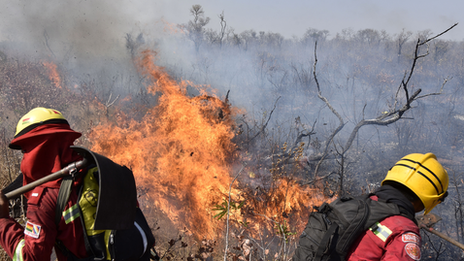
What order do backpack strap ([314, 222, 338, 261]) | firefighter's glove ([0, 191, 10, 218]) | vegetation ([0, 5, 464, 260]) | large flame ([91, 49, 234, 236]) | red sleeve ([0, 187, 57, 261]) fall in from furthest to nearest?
large flame ([91, 49, 234, 236])
vegetation ([0, 5, 464, 260])
backpack strap ([314, 222, 338, 261])
firefighter's glove ([0, 191, 10, 218])
red sleeve ([0, 187, 57, 261])

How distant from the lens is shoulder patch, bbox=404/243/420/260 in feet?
4.65

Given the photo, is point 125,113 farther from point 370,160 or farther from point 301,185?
point 370,160

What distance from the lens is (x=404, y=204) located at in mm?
1626

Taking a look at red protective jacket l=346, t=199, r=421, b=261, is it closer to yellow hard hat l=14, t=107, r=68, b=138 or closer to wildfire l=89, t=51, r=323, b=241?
yellow hard hat l=14, t=107, r=68, b=138

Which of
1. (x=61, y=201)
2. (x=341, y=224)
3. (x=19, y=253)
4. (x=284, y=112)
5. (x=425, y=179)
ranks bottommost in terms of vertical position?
(x=284, y=112)

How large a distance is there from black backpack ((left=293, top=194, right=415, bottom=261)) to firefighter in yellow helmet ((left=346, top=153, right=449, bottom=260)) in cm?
5

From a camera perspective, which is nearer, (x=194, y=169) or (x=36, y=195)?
(x=36, y=195)

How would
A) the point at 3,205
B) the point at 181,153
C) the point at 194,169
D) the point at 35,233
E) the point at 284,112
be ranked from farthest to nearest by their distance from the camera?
1. the point at 284,112
2. the point at 181,153
3. the point at 194,169
4. the point at 3,205
5. the point at 35,233

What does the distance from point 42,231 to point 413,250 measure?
2172mm

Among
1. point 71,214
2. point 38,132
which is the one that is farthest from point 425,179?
point 38,132

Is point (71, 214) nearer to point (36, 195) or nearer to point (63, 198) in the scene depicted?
point (63, 198)

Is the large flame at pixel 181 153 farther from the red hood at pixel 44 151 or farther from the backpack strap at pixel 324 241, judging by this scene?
the red hood at pixel 44 151

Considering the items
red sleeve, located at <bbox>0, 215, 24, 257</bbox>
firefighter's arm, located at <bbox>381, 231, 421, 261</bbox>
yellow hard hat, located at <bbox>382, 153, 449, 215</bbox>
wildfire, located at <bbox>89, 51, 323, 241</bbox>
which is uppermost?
yellow hard hat, located at <bbox>382, 153, 449, 215</bbox>

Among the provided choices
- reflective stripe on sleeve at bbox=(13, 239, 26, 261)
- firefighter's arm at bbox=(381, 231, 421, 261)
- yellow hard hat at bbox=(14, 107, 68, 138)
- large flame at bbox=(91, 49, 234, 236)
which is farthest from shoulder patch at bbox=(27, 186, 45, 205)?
large flame at bbox=(91, 49, 234, 236)
